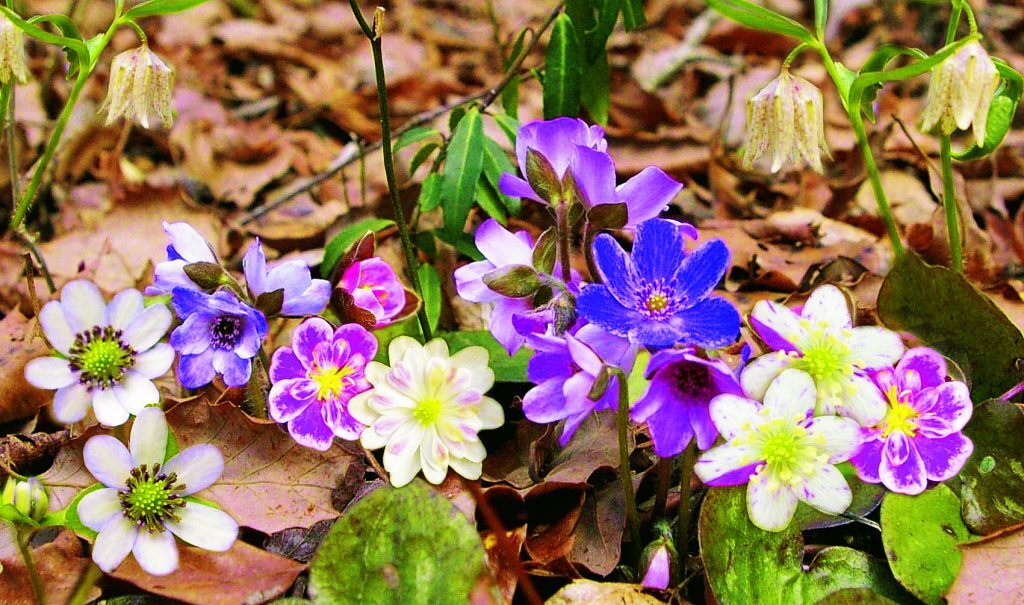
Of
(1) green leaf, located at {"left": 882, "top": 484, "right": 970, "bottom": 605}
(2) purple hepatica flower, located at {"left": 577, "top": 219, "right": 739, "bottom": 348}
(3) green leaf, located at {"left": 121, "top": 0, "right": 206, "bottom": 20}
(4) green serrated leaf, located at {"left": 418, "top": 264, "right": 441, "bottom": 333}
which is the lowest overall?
(4) green serrated leaf, located at {"left": 418, "top": 264, "right": 441, "bottom": 333}

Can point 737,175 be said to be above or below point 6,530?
below

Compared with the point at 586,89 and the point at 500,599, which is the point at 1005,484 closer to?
the point at 500,599

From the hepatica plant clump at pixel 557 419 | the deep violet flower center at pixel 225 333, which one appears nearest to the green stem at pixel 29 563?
the hepatica plant clump at pixel 557 419

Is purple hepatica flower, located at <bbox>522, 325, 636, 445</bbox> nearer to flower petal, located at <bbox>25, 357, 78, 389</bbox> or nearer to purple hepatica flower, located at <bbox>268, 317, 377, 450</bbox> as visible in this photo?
purple hepatica flower, located at <bbox>268, 317, 377, 450</bbox>

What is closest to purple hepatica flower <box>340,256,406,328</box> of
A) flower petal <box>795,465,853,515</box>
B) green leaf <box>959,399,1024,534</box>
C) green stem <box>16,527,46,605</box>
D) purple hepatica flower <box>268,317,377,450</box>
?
purple hepatica flower <box>268,317,377,450</box>

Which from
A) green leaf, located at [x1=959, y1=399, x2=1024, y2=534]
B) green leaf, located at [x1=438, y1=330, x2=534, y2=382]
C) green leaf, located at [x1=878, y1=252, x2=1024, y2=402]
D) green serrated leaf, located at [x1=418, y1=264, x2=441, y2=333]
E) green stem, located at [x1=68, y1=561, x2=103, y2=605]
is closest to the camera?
green stem, located at [x1=68, y1=561, x2=103, y2=605]

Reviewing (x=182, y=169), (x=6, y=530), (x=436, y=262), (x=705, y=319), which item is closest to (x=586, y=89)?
(x=436, y=262)

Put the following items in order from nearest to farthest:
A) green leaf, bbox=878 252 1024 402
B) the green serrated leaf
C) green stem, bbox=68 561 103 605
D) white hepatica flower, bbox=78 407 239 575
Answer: green stem, bbox=68 561 103 605 < white hepatica flower, bbox=78 407 239 575 < green leaf, bbox=878 252 1024 402 < the green serrated leaf
